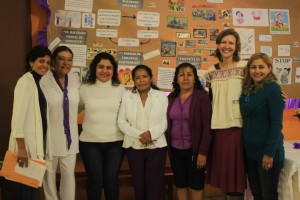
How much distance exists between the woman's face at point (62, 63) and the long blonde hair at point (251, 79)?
131cm

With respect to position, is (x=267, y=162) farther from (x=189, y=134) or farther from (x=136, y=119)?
(x=136, y=119)

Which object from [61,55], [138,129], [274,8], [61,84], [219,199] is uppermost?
[274,8]

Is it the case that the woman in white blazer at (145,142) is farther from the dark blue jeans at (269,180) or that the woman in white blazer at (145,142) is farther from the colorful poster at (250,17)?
the colorful poster at (250,17)

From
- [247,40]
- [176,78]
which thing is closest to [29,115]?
[176,78]

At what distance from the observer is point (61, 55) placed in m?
2.15

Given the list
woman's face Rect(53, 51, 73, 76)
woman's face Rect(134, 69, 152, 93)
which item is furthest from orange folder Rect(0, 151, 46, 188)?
woman's face Rect(134, 69, 152, 93)

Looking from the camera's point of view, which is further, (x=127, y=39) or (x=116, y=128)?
(x=127, y=39)

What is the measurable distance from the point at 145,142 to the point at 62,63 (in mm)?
862

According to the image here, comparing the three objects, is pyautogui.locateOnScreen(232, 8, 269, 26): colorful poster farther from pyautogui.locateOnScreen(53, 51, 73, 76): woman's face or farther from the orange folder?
the orange folder

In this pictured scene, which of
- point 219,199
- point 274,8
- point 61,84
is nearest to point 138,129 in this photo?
point 61,84

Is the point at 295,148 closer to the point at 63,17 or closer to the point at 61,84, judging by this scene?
the point at 61,84

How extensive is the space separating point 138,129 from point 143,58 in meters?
1.02

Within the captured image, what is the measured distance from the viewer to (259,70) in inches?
74.1

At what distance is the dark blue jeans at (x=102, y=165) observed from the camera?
7.13 feet
